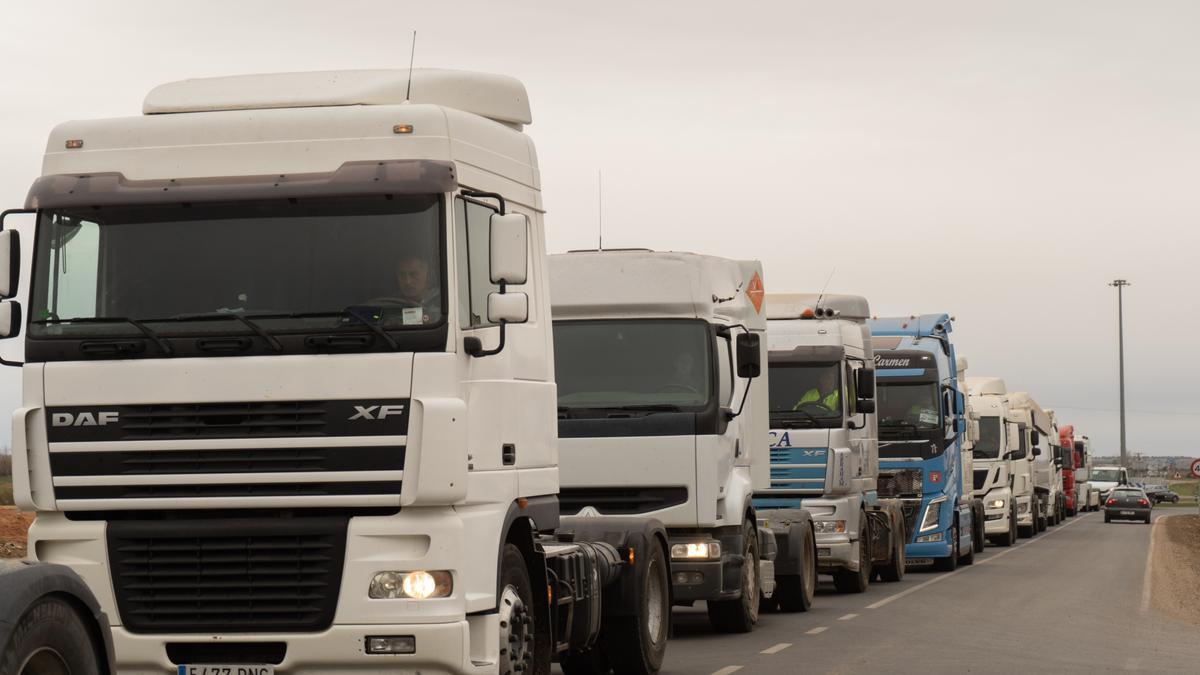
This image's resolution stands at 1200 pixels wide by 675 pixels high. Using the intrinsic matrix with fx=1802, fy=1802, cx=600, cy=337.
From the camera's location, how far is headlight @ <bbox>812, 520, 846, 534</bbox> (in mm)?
22073

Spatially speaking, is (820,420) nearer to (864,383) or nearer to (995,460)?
(864,383)

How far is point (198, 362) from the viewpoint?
29.9 feet

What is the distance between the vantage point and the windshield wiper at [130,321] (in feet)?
30.1

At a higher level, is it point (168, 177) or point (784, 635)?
point (168, 177)

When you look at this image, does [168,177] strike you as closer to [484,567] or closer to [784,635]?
[484,567]

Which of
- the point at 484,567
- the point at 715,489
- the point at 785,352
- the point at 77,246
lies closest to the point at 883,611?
the point at 785,352

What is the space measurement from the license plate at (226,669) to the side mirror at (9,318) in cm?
192

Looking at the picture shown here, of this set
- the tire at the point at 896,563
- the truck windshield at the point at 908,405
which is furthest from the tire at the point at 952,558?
the tire at the point at 896,563

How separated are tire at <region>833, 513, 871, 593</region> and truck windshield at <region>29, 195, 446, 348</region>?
14945 mm

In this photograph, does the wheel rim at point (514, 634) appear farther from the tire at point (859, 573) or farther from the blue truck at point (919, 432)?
the blue truck at point (919, 432)

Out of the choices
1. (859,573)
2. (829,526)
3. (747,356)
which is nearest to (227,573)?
(747,356)

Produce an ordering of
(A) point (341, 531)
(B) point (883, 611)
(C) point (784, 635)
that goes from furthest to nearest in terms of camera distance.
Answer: (B) point (883, 611) < (C) point (784, 635) < (A) point (341, 531)

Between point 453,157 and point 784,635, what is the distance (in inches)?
354

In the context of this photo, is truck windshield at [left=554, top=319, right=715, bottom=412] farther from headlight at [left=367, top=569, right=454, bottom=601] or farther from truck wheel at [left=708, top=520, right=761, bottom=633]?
headlight at [left=367, top=569, right=454, bottom=601]
